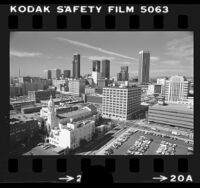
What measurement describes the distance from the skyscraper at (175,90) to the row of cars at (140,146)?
5.16 ft

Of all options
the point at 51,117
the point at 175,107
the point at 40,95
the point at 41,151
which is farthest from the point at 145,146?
the point at 40,95

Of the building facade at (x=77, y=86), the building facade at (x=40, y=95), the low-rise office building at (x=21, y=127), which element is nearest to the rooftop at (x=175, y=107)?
the building facade at (x=77, y=86)

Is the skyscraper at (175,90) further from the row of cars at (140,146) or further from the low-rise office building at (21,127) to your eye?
the low-rise office building at (21,127)

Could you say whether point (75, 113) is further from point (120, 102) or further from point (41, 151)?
point (41, 151)

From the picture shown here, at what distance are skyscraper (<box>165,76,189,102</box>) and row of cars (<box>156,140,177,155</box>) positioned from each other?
144cm

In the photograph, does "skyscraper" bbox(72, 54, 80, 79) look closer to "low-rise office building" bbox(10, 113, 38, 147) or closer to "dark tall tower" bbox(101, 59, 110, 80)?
"dark tall tower" bbox(101, 59, 110, 80)

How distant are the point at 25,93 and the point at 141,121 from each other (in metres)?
3.06

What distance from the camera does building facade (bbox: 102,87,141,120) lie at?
494cm

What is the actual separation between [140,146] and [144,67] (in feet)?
5.60

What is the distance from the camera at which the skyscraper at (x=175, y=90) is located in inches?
211

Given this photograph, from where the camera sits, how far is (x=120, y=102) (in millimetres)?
5012

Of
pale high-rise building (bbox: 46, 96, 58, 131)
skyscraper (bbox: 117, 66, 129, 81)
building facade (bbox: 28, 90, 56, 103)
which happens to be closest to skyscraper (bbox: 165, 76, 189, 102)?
skyscraper (bbox: 117, 66, 129, 81)

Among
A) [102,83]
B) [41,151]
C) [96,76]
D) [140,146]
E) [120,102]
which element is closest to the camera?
[41,151]
